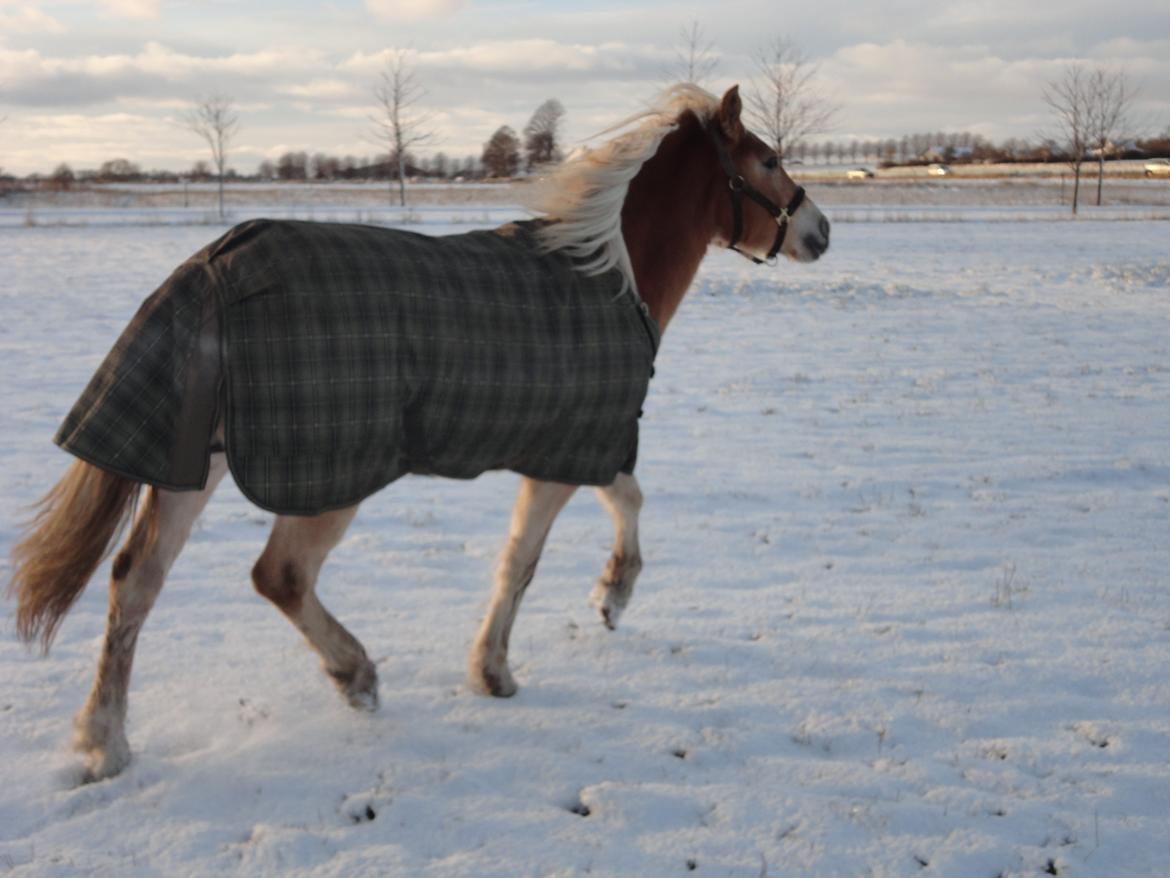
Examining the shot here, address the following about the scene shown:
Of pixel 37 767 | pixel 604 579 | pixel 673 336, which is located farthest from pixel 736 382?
pixel 37 767

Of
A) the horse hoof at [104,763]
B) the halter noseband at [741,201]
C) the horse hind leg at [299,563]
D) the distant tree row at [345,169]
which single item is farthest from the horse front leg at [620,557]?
the distant tree row at [345,169]

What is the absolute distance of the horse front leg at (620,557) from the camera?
4492 millimetres

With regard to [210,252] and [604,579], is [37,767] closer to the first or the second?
[210,252]

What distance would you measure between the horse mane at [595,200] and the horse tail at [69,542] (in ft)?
5.63

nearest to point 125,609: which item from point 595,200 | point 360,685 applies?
point 360,685

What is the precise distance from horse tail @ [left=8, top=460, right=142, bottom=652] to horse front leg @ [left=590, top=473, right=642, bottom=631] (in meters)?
2.00

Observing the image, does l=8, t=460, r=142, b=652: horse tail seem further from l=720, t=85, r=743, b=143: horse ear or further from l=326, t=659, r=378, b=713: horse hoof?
l=720, t=85, r=743, b=143: horse ear

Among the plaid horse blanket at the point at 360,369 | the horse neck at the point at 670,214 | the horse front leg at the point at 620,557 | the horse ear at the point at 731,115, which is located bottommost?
the horse front leg at the point at 620,557

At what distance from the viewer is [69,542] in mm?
3211

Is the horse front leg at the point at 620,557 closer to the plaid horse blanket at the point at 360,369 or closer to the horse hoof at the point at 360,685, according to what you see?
the plaid horse blanket at the point at 360,369

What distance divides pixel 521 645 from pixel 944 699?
1708 millimetres

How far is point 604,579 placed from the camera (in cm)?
454

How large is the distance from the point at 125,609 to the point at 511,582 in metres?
1.37

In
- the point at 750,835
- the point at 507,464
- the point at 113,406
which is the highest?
the point at 113,406
